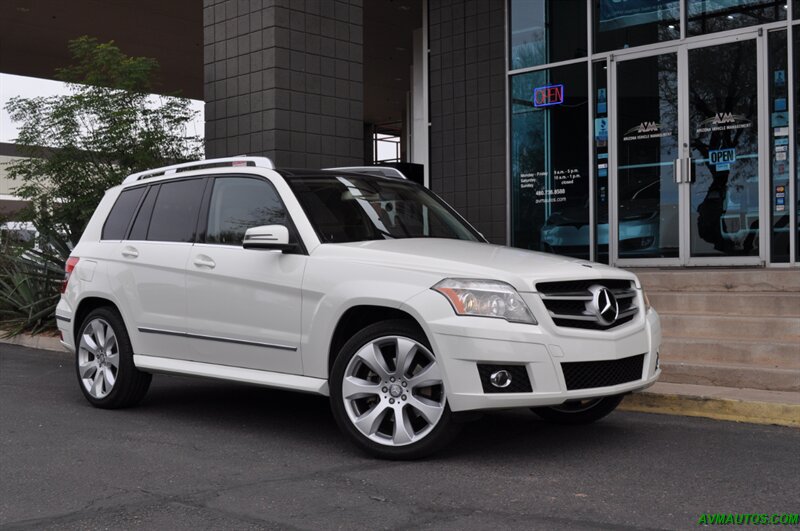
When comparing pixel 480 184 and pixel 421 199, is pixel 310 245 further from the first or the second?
pixel 480 184

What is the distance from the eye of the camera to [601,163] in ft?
40.4

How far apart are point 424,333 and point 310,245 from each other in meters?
1.08

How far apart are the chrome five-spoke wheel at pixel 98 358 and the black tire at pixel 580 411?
3.28m

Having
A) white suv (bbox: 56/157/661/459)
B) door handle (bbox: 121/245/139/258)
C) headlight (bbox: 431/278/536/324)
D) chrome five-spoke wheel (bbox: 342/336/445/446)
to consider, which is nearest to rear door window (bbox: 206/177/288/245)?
white suv (bbox: 56/157/661/459)

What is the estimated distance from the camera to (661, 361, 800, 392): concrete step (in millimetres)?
7137

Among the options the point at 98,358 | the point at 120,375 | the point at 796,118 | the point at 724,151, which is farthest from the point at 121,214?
the point at 796,118

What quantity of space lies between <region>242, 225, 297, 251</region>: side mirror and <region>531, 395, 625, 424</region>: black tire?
2.10 metres

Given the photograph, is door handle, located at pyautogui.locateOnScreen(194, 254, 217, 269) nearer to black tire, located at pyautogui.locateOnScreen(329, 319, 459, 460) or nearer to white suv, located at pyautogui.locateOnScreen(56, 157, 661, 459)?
white suv, located at pyautogui.locateOnScreen(56, 157, 661, 459)

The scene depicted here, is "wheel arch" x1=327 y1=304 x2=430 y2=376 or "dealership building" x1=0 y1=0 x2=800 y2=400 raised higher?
"dealership building" x1=0 y1=0 x2=800 y2=400

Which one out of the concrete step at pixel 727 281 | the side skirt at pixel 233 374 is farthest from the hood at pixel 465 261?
the concrete step at pixel 727 281

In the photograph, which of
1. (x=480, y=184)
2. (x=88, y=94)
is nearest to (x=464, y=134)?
(x=480, y=184)

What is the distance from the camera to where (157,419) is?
684 cm

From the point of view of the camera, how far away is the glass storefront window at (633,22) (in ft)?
38.7

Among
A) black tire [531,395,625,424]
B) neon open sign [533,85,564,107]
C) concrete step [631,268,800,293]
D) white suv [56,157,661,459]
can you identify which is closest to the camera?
white suv [56,157,661,459]
